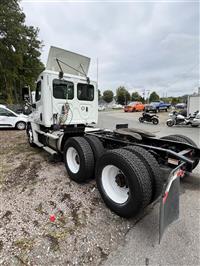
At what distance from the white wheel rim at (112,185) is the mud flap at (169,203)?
28.4 inches

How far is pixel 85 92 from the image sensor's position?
5.18 meters

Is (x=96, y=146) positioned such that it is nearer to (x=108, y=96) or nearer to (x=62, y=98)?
(x=62, y=98)

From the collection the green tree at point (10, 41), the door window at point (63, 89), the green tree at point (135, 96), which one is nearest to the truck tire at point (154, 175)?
the door window at point (63, 89)

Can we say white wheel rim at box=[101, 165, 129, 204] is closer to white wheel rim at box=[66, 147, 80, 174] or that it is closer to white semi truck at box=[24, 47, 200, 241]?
white semi truck at box=[24, 47, 200, 241]

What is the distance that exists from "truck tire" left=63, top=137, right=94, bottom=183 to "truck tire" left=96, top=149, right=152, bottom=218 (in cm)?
50

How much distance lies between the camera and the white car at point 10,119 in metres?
10.2

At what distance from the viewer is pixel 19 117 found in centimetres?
1065

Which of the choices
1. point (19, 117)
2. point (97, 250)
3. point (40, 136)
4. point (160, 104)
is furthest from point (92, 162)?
point (160, 104)

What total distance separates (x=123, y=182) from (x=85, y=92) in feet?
11.5

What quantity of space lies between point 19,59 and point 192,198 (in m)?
23.2

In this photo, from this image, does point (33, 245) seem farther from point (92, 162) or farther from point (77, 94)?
point (77, 94)

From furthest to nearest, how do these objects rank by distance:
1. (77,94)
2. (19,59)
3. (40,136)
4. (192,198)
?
(19,59) < (40,136) < (77,94) < (192,198)

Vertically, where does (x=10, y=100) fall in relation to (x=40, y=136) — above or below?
above

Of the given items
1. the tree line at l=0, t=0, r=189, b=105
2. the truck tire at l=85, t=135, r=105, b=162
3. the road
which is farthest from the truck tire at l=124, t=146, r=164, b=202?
the tree line at l=0, t=0, r=189, b=105
